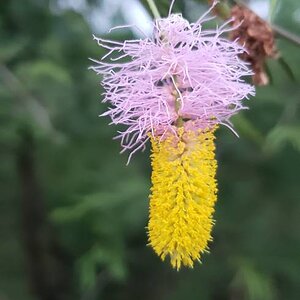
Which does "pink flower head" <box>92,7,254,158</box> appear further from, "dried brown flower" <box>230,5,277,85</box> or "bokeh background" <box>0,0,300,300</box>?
"bokeh background" <box>0,0,300,300</box>

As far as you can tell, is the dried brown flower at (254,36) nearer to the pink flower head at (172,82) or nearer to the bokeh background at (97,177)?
the pink flower head at (172,82)

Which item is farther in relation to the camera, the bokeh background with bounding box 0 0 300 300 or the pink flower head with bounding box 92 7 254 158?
the bokeh background with bounding box 0 0 300 300

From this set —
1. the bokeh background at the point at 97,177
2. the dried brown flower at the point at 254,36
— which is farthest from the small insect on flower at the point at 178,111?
the bokeh background at the point at 97,177

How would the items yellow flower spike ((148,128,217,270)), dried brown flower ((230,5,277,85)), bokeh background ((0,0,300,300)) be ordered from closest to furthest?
yellow flower spike ((148,128,217,270)) < dried brown flower ((230,5,277,85)) < bokeh background ((0,0,300,300))

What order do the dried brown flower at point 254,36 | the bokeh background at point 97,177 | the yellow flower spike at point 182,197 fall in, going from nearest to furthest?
the yellow flower spike at point 182,197, the dried brown flower at point 254,36, the bokeh background at point 97,177

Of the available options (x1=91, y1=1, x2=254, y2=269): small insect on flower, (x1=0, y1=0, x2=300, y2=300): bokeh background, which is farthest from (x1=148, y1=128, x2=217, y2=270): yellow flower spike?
(x1=0, y1=0, x2=300, y2=300): bokeh background

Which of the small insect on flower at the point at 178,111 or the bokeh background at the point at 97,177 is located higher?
the small insect on flower at the point at 178,111

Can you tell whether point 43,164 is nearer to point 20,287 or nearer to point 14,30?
point 14,30

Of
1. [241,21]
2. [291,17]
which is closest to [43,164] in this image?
[291,17]
